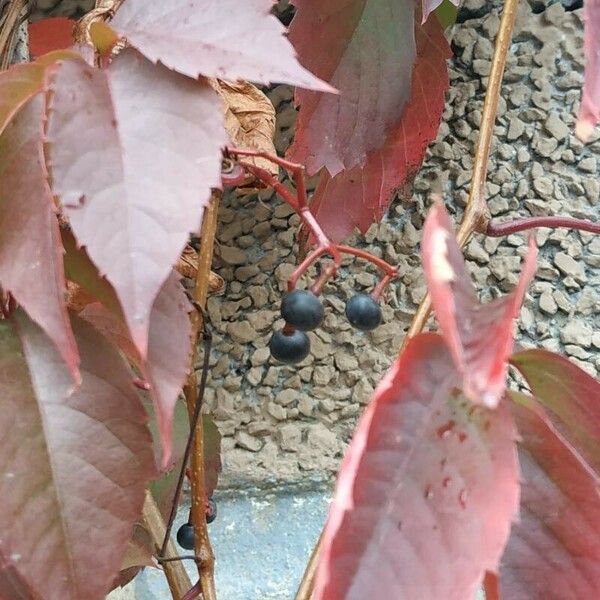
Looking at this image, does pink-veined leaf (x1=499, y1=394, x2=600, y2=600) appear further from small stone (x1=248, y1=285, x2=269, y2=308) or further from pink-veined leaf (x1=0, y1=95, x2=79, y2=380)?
small stone (x1=248, y1=285, x2=269, y2=308)

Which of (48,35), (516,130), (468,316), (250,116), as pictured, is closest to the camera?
(468,316)

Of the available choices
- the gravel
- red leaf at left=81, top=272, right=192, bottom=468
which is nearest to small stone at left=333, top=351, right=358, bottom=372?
the gravel

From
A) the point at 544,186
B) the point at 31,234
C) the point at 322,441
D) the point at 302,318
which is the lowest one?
the point at 322,441

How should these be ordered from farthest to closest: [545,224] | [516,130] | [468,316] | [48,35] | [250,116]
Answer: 1. [516,130]
2. [48,35]
3. [250,116]
4. [545,224]
5. [468,316]

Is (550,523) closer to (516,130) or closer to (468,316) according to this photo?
(468,316)

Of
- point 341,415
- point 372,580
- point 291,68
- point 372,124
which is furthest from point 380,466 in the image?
→ point 341,415

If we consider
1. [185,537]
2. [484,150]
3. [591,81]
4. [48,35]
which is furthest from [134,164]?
[48,35]

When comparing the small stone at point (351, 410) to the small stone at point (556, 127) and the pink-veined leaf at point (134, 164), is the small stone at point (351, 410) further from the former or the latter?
the pink-veined leaf at point (134, 164)
